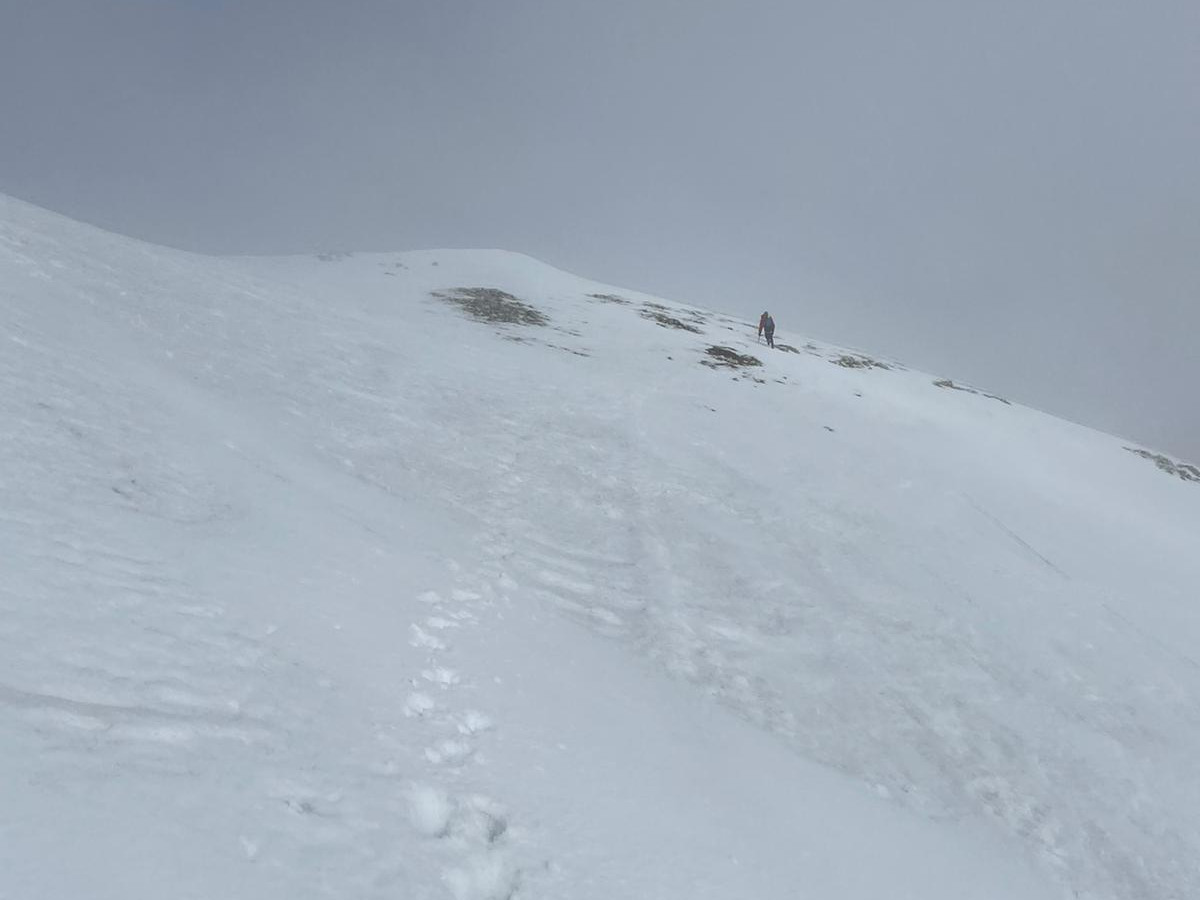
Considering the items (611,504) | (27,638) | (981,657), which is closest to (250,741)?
(27,638)

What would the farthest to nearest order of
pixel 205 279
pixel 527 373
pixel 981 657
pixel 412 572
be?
pixel 527 373
pixel 205 279
pixel 981 657
pixel 412 572

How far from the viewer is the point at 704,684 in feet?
19.8

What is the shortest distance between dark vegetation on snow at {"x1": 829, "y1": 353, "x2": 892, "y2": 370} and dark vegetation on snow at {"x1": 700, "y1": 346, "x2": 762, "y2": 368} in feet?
24.2

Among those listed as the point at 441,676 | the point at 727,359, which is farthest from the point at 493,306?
the point at 441,676

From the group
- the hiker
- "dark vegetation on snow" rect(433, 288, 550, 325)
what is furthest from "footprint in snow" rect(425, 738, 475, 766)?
the hiker

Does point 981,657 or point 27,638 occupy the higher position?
point 27,638

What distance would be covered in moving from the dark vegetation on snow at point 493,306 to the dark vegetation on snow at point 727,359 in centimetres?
619

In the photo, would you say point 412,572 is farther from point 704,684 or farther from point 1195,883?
point 1195,883

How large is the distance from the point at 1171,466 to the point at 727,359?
1916 centimetres

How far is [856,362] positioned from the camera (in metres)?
31.7

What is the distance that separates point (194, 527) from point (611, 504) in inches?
213

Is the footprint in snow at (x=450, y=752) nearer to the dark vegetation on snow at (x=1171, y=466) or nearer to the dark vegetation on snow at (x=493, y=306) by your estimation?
the dark vegetation on snow at (x=493, y=306)

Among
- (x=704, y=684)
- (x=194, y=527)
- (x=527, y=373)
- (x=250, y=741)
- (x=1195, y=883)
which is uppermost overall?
(x=527, y=373)

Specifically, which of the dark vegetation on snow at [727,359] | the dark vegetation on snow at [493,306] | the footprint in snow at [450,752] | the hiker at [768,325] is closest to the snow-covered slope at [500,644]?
the footprint in snow at [450,752]
